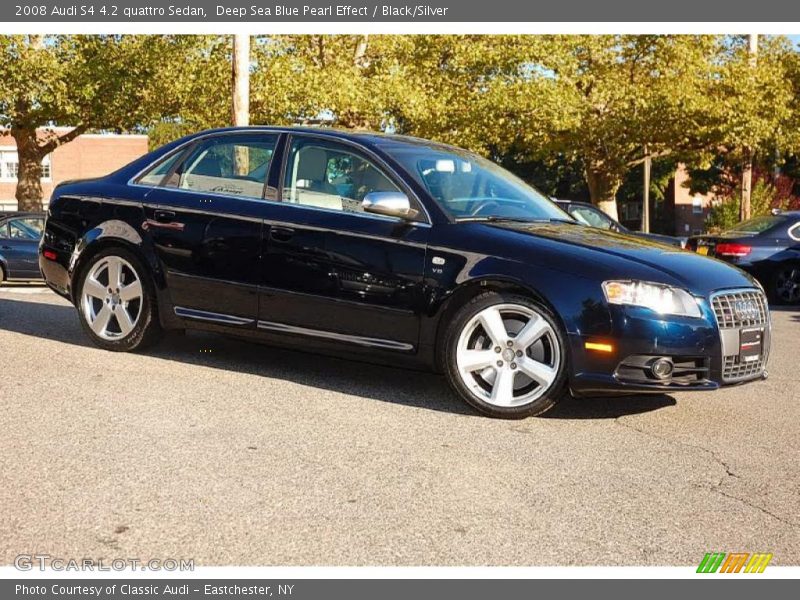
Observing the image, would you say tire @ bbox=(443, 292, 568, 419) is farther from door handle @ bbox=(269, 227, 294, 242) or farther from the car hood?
door handle @ bbox=(269, 227, 294, 242)

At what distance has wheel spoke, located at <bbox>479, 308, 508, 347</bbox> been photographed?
20.5 ft

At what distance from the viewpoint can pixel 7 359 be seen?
7680 millimetres

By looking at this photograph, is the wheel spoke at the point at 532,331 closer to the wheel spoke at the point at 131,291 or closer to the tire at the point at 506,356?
the tire at the point at 506,356

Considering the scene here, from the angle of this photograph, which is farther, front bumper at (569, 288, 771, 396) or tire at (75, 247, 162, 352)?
tire at (75, 247, 162, 352)

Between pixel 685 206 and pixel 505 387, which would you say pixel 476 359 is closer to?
pixel 505 387

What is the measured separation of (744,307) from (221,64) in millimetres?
25077

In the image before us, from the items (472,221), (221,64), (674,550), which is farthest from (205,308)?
(221,64)

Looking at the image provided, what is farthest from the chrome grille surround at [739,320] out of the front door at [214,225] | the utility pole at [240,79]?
the utility pole at [240,79]

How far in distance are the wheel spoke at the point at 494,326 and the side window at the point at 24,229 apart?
50.2 feet

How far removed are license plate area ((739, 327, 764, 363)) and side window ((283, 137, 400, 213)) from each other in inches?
89.0

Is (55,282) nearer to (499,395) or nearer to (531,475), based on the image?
(499,395)

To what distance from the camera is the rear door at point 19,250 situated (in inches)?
760

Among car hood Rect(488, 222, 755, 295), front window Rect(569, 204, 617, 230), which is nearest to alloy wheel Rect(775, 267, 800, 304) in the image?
front window Rect(569, 204, 617, 230)

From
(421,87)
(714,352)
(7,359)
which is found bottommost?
(7,359)
